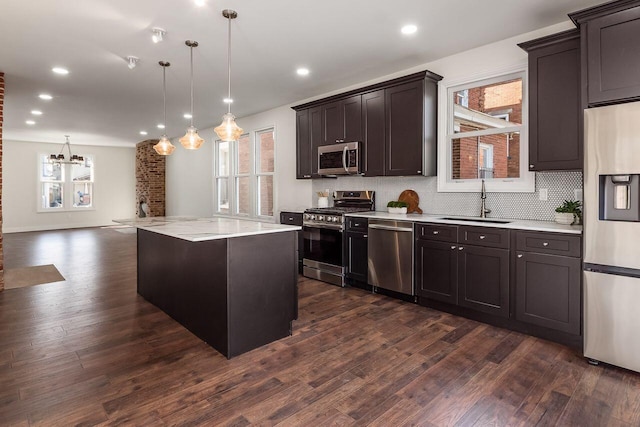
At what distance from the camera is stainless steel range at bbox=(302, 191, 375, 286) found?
4688 mm

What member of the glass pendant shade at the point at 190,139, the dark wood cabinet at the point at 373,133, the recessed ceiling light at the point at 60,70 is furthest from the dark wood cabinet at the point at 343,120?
the recessed ceiling light at the point at 60,70

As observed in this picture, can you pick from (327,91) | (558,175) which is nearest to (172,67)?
(327,91)

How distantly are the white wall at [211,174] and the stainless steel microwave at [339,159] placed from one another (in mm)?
933

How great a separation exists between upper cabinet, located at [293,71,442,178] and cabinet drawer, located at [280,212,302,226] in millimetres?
1157

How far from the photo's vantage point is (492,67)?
3799 mm

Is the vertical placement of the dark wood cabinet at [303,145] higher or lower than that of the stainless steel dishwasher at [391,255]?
higher

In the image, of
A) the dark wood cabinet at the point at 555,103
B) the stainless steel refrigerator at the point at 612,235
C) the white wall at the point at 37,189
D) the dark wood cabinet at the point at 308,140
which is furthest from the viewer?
the white wall at the point at 37,189

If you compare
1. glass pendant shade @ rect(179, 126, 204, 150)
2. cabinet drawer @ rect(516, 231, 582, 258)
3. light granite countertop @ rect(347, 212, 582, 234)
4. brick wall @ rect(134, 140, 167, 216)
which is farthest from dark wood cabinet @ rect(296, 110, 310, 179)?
brick wall @ rect(134, 140, 167, 216)

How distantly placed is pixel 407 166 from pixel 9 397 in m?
3.89

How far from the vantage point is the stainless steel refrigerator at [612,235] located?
94.6 inches

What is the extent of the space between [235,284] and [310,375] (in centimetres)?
84

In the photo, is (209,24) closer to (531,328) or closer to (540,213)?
(540,213)

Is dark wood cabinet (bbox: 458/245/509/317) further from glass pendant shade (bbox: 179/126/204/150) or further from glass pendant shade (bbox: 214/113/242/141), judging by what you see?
glass pendant shade (bbox: 179/126/204/150)

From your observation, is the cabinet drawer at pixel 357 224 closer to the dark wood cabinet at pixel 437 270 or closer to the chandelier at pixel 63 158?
the dark wood cabinet at pixel 437 270
